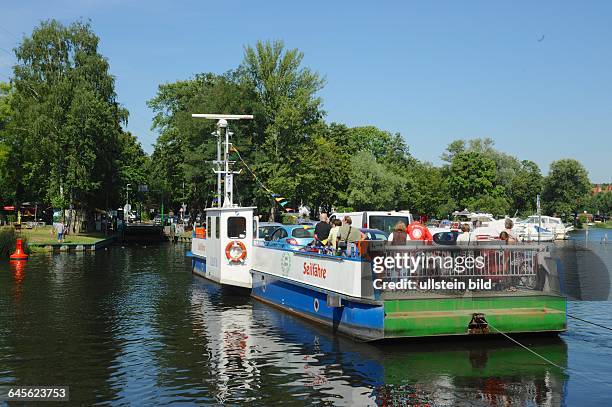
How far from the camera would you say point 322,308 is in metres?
16.2

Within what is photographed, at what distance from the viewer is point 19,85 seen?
56344 mm

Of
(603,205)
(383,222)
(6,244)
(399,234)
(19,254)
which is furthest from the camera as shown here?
(603,205)

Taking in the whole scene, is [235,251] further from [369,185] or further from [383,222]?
[369,185]

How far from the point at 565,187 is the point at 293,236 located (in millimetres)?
101998

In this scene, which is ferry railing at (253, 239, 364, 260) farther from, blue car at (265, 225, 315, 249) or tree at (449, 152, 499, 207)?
tree at (449, 152, 499, 207)

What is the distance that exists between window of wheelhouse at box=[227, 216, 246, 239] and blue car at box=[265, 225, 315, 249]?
100cm

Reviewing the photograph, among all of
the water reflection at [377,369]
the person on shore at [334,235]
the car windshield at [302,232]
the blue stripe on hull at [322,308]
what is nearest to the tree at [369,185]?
the car windshield at [302,232]

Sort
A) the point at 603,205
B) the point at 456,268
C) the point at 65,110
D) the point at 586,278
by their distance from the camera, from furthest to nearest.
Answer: the point at 603,205, the point at 65,110, the point at 586,278, the point at 456,268

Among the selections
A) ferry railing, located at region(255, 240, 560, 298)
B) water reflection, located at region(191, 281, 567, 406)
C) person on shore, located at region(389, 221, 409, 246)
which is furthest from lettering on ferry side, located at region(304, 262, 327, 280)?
person on shore, located at region(389, 221, 409, 246)

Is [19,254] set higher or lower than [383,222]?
lower

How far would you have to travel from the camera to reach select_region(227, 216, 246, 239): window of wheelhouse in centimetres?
2208

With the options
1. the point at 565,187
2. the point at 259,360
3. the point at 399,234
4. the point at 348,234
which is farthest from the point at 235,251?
the point at 565,187

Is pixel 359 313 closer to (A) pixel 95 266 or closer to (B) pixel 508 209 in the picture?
(A) pixel 95 266

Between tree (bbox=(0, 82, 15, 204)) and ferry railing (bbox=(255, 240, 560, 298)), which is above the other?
tree (bbox=(0, 82, 15, 204))
